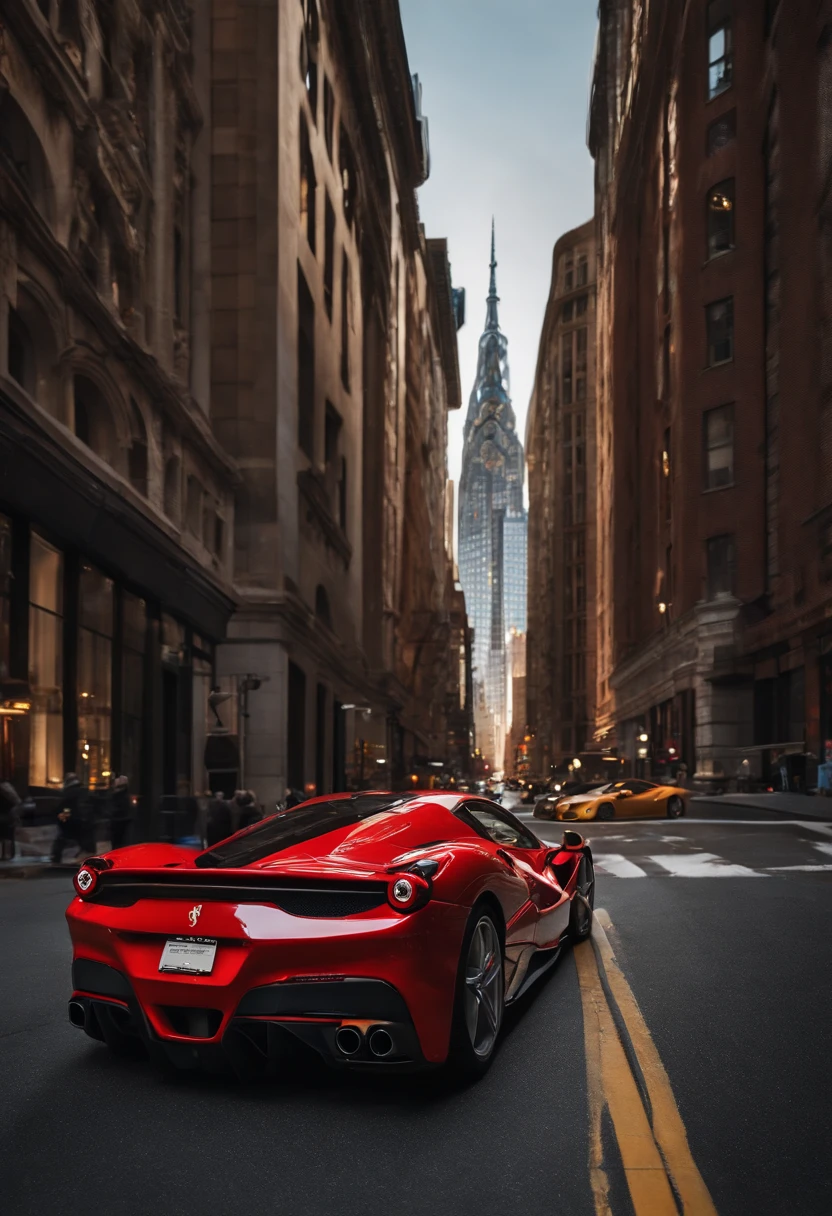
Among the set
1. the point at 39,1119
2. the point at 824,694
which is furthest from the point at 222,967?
the point at 824,694

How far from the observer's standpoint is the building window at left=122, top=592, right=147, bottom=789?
75.1ft

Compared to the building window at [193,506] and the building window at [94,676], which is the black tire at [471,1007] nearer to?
the building window at [94,676]

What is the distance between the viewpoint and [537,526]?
170m

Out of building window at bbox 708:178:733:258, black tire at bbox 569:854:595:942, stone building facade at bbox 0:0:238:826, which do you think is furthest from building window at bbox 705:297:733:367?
black tire at bbox 569:854:595:942

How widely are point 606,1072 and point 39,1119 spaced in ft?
7.47

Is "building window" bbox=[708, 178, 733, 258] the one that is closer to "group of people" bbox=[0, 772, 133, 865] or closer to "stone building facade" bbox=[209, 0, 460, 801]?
"stone building facade" bbox=[209, 0, 460, 801]

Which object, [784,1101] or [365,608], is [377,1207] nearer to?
[784,1101]

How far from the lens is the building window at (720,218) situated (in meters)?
50.0

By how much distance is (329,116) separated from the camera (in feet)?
159

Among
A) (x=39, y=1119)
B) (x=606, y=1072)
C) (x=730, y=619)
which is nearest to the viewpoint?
(x=39, y=1119)

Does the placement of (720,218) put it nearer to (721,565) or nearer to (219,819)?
(721,565)

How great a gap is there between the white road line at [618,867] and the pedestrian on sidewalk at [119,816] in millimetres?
7506

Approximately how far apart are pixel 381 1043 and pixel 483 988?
2.61 feet

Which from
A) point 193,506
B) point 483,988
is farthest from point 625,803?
point 483,988
